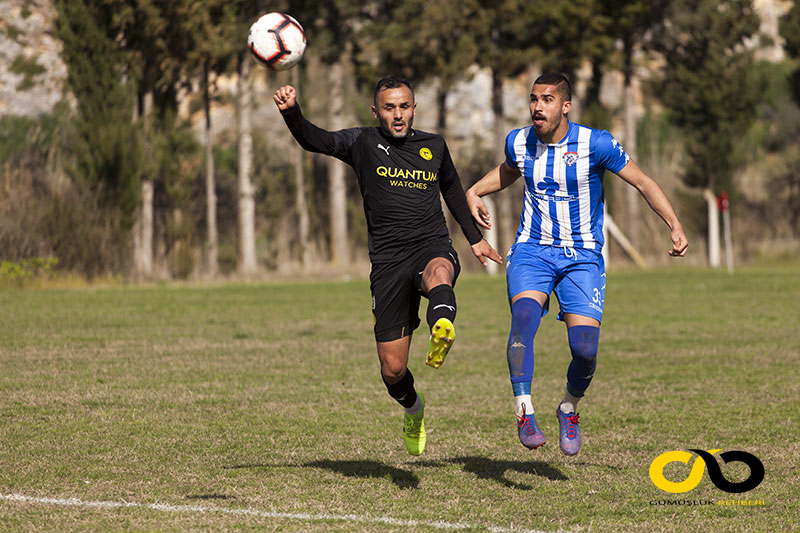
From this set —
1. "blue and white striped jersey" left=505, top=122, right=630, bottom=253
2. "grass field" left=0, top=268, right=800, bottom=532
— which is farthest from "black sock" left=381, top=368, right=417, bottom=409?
"blue and white striped jersey" left=505, top=122, right=630, bottom=253

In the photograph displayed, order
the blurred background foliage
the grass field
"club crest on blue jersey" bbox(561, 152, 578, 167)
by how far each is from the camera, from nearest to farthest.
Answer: the grass field
"club crest on blue jersey" bbox(561, 152, 578, 167)
the blurred background foliage

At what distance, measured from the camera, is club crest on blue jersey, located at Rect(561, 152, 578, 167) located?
7.05 meters

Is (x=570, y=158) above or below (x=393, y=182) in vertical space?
above

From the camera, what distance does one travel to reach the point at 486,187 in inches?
293

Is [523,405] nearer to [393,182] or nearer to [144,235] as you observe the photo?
[393,182]

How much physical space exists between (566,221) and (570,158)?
15.8 inches

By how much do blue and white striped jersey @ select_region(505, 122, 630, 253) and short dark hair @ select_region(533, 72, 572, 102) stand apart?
7.6 inches

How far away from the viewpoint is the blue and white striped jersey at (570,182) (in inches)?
278

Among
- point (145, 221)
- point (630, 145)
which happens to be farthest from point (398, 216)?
point (630, 145)

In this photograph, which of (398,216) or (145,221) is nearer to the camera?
(398,216)

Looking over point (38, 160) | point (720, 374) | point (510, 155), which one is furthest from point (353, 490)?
point (38, 160)

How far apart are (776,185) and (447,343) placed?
105ft

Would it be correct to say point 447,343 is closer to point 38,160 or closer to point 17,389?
point 17,389

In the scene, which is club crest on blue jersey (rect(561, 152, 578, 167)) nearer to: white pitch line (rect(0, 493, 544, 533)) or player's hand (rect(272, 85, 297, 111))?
player's hand (rect(272, 85, 297, 111))
